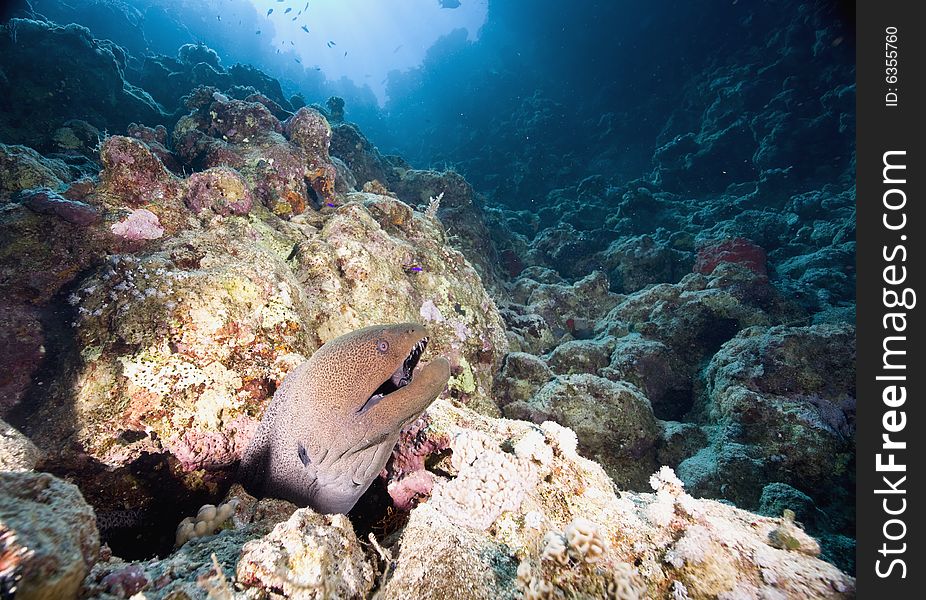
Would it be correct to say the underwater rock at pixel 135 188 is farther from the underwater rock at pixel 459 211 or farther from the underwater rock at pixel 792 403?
the underwater rock at pixel 792 403

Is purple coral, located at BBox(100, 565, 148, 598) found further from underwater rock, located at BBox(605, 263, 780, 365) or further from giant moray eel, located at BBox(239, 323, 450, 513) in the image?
underwater rock, located at BBox(605, 263, 780, 365)

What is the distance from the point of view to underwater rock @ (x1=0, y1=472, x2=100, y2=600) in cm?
81

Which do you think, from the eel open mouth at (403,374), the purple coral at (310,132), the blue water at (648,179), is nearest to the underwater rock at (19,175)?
the blue water at (648,179)

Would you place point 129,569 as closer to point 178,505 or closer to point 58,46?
point 178,505

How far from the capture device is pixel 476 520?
166 centimetres

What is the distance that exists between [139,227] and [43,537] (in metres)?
3.13

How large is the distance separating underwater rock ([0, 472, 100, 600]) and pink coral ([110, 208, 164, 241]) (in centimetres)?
283

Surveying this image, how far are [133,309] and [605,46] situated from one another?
42299mm

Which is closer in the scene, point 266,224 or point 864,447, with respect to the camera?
point 864,447

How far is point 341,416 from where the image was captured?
184 cm

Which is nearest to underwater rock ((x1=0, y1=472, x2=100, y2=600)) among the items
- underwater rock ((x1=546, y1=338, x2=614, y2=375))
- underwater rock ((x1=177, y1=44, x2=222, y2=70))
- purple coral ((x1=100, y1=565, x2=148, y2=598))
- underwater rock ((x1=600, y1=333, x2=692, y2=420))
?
purple coral ((x1=100, y1=565, x2=148, y2=598))

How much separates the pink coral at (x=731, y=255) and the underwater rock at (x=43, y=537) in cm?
1150

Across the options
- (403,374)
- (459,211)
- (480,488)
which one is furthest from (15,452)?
(459,211)

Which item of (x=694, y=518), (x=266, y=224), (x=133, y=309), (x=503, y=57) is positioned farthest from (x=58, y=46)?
(x=503, y=57)
